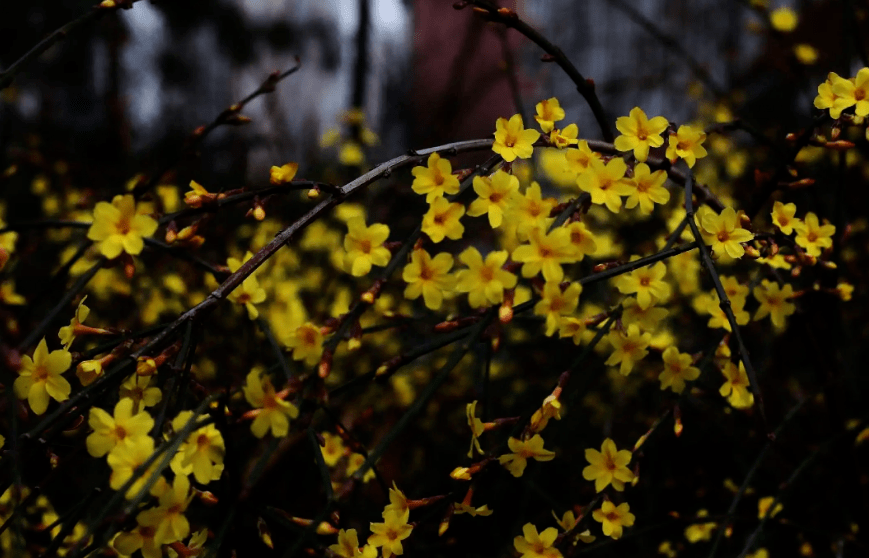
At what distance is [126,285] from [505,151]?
125cm

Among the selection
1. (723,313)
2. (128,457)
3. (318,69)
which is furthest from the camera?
(318,69)

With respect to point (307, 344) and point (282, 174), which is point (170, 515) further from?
point (282, 174)

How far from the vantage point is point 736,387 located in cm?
109

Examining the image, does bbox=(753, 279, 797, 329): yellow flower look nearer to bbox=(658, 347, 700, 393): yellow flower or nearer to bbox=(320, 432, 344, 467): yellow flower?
bbox=(658, 347, 700, 393): yellow flower

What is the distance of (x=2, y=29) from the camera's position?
13.7ft

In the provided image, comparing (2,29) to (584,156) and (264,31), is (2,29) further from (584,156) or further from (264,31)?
(584,156)

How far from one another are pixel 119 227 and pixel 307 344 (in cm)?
29

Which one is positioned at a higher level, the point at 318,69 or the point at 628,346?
the point at 318,69

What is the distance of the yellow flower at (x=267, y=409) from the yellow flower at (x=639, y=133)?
590 mm

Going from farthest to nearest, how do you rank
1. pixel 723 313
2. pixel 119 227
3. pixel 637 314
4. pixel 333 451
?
pixel 333 451 → pixel 723 313 → pixel 637 314 → pixel 119 227

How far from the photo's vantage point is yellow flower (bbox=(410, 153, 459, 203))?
0.94 meters

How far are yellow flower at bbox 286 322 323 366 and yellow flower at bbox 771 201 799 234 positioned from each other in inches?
27.6

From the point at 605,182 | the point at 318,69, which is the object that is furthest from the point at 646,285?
the point at 318,69

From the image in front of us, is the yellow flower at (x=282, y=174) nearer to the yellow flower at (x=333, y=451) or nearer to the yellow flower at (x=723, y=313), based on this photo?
the yellow flower at (x=333, y=451)
